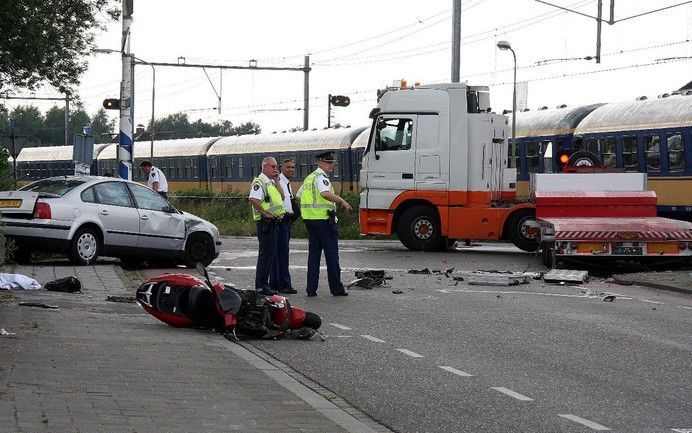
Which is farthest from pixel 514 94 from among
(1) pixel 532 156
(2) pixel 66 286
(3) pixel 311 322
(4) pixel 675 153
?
(3) pixel 311 322

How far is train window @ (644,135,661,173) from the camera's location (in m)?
32.5

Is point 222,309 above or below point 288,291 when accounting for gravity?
above

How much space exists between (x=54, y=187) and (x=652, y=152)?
1572 cm

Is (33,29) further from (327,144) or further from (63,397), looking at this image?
(327,144)

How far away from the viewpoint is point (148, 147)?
65.8 meters

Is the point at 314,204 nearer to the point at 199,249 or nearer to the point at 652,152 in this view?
the point at 199,249

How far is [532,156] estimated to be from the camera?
38219 mm

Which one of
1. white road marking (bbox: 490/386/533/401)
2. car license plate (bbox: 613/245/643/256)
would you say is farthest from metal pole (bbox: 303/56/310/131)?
white road marking (bbox: 490/386/533/401)

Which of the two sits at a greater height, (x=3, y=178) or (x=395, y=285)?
(x=3, y=178)

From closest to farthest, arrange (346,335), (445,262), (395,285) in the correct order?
(346,335) < (395,285) < (445,262)

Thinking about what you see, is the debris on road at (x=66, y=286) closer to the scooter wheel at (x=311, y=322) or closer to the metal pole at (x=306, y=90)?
the scooter wheel at (x=311, y=322)

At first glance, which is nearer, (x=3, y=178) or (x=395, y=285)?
(x=395, y=285)

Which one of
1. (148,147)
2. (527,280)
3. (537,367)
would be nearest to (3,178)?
(527,280)

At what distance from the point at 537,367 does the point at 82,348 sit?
12.0 feet
